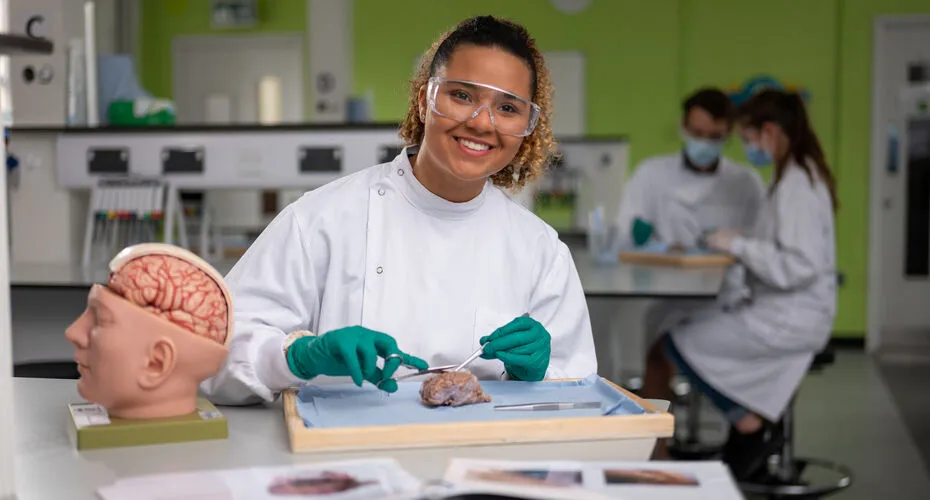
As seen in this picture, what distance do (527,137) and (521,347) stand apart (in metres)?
0.48

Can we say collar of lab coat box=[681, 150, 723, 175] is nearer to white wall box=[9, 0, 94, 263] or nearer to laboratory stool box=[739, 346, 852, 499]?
laboratory stool box=[739, 346, 852, 499]

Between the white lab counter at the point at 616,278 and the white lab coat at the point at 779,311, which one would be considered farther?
the white lab coat at the point at 779,311

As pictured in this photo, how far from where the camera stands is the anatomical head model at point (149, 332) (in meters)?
1.16

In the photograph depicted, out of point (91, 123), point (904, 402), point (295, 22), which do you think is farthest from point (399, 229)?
point (295, 22)

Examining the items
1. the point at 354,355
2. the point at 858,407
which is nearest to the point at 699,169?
the point at 858,407

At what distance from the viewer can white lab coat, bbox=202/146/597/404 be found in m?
1.59

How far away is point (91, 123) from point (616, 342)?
7.92ft

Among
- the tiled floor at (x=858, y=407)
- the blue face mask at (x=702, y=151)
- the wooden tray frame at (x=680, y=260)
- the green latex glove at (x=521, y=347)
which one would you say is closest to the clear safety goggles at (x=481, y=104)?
the green latex glove at (x=521, y=347)

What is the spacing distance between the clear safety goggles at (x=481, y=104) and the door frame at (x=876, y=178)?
5.96m

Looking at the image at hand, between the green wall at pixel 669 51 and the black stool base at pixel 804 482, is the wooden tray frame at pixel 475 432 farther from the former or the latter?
the green wall at pixel 669 51

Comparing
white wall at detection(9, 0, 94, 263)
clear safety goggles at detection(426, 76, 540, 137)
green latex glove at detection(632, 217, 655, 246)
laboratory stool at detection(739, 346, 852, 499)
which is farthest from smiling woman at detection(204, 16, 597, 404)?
green latex glove at detection(632, 217, 655, 246)

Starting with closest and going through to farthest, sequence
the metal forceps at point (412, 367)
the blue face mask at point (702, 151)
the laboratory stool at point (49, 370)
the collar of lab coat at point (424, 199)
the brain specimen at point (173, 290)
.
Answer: the brain specimen at point (173, 290) < the metal forceps at point (412, 367) < the collar of lab coat at point (424, 199) < the laboratory stool at point (49, 370) < the blue face mask at point (702, 151)

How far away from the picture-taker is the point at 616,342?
4383 millimetres

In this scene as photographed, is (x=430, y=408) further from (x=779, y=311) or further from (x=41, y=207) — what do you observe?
(x=41, y=207)
